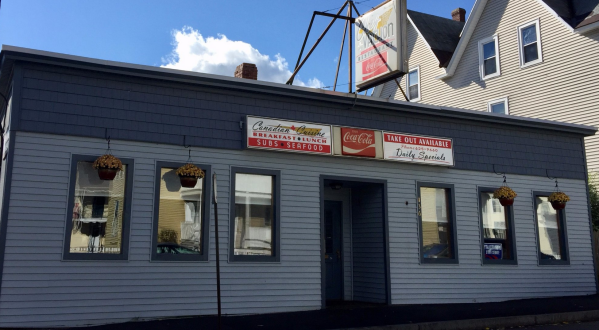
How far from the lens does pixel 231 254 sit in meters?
10.9

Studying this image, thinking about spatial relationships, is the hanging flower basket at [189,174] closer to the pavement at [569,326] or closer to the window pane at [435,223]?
the window pane at [435,223]

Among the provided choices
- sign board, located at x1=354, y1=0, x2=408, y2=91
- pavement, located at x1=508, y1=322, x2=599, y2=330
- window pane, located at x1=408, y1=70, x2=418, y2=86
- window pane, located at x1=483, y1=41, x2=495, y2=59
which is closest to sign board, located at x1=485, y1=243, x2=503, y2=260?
pavement, located at x1=508, y1=322, x2=599, y2=330

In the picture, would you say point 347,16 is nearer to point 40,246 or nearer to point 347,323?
point 347,323

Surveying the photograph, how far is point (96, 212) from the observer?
10008 millimetres

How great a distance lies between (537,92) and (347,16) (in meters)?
11.1

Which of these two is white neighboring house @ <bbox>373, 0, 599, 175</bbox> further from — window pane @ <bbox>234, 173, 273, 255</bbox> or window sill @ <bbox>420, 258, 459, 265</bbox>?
window pane @ <bbox>234, 173, 273, 255</bbox>

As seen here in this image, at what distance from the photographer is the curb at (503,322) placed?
9.59 meters

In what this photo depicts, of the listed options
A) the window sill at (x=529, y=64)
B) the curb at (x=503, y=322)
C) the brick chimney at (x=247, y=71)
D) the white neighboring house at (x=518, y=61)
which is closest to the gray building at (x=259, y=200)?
the brick chimney at (x=247, y=71)

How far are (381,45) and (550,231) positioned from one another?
6.95 metres

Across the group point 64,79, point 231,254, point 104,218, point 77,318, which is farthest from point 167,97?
point 77,318

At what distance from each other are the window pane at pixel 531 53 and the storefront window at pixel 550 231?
29.2 ft

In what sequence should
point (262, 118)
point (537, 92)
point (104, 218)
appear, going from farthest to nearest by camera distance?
point (537, 92) < point (262, 118) < point (104, 218)

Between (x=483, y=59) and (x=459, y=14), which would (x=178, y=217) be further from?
(x=459, y=14)

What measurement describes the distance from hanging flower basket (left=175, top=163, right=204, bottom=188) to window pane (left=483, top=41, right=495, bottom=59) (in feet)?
56.7
